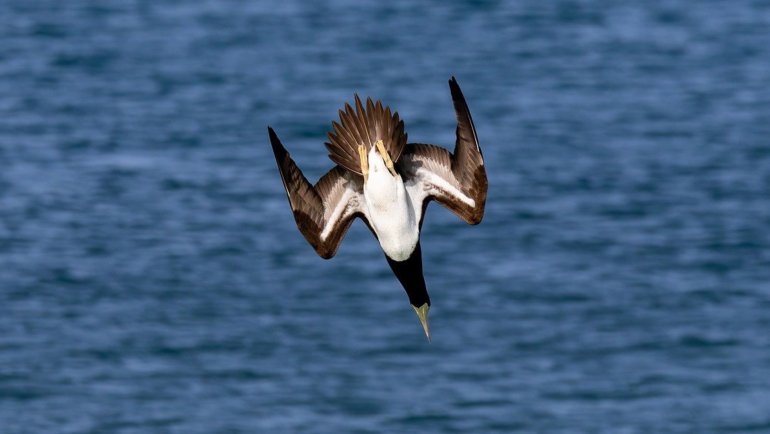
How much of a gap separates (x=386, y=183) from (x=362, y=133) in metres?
0.46

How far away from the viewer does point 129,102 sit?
319 ft

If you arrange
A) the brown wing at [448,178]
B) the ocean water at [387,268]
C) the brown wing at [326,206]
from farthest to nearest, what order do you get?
1. the ocean water at [387,268]
2. the brown wing at [326,206]
3. the brown wing at [448,178]

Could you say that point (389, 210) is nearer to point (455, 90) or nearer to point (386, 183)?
point (386, 183)

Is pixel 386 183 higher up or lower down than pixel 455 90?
lower down

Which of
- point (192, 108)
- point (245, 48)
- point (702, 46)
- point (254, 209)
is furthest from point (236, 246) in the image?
point (702, 46)

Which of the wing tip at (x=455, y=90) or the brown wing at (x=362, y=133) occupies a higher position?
the wing tip at (x=455, y=90)

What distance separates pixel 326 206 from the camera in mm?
13602

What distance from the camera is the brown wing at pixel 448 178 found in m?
13.0

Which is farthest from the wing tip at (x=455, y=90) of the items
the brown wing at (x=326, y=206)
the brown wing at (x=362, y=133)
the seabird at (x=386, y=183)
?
the brown wing at (x=326, y=206)

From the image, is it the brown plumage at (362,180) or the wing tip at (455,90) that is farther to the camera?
the brown plumage at (362,180)

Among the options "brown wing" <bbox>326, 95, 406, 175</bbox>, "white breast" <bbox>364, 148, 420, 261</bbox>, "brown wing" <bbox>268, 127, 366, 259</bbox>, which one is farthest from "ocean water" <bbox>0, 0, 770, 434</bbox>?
"brown wing" <bbox>326, 95, 406, 175</bbox>

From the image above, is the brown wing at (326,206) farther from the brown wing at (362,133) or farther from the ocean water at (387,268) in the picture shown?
the ocean water at (387,268)

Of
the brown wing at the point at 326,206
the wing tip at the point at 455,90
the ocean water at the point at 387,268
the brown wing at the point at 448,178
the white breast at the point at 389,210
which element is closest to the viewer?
the wing tip at the point at 455,90

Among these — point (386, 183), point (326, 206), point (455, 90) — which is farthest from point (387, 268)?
point (455, 90)
